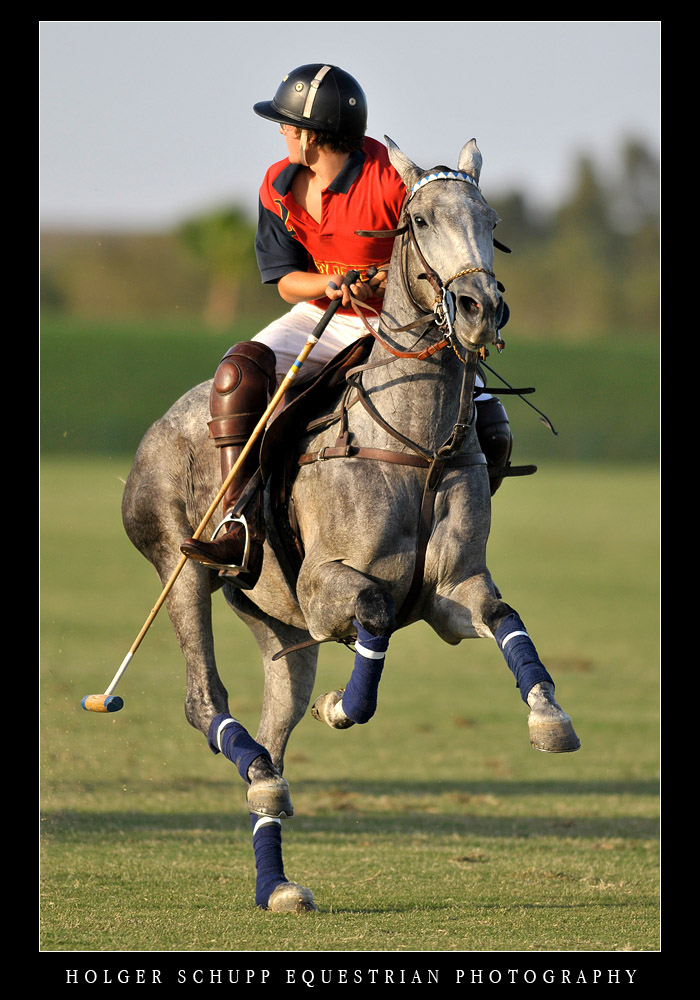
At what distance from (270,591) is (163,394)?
38.6 meters

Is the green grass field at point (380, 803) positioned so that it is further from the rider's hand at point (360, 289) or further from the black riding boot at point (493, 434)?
the rider's hand at point (360, 289)

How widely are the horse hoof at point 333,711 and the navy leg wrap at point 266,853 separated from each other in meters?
0.58

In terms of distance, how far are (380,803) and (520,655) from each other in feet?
13.3

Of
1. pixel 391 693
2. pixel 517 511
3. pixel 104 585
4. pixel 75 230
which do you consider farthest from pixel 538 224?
pixel 391 693

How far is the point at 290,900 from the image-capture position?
582cm

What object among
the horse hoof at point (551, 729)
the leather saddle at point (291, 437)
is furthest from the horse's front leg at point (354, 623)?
the horse hoof at point (551, 729)

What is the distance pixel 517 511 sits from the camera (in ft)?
105

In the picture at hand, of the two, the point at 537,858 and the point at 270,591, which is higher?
the point at 270,591

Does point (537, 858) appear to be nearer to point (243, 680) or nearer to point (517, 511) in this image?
→ point (243, 680)

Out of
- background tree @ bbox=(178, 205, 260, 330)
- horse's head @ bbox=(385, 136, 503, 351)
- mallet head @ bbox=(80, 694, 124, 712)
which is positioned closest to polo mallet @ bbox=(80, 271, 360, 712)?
mallet head @ bbox=(80, 694, 124, 712)

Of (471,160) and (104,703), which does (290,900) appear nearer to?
(104,703)

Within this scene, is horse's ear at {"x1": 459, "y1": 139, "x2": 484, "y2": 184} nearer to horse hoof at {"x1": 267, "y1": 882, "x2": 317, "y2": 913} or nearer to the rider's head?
the rider's head

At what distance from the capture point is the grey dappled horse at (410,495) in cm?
518
